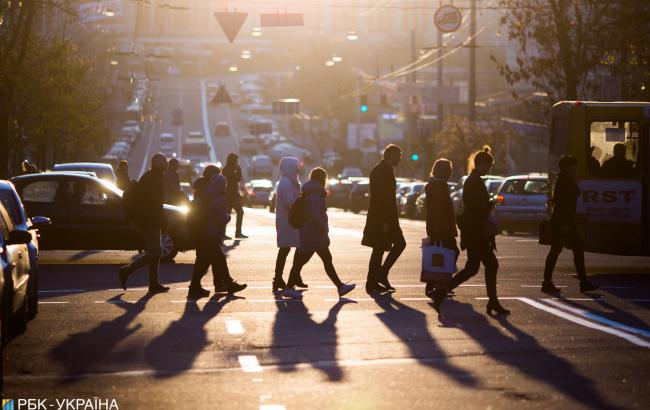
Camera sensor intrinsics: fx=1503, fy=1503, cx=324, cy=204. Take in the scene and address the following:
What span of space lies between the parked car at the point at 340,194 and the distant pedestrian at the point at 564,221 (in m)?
46.4

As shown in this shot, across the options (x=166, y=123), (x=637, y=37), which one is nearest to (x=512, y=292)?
(x=637, y=37)

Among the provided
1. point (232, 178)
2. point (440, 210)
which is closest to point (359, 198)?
point (232, 178)

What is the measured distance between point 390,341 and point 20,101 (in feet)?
130

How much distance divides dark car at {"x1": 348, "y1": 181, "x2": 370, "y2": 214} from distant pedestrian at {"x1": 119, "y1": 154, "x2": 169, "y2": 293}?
42.2 m

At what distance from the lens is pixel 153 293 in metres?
18.7

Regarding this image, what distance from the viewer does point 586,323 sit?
1492cm

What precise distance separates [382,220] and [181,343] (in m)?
5.55

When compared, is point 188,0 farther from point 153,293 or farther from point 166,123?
point 153,293

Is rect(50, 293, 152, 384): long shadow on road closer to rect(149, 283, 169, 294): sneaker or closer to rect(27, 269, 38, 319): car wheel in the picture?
rect(27, 269, 38, 319): car wheel

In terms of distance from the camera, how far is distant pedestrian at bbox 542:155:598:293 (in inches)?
731

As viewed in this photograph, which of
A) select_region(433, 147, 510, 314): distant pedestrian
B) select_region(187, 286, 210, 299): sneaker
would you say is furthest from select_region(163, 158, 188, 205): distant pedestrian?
select_region(433, 147, 510, 314): distant pedestrian

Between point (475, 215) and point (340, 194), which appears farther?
point (340, 194)

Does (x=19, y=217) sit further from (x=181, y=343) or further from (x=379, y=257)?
(x=379, y=257)

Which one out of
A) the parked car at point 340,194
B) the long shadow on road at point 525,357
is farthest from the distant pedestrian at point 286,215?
the parked car at point 340,194
